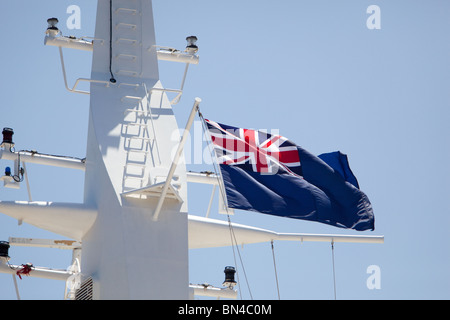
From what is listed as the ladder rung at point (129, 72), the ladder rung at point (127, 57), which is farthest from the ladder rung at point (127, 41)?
the ladder rung at point (129, 72)

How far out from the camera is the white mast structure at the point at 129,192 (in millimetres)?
20359

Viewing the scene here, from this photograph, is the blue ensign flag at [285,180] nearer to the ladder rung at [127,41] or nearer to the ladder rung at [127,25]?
the ladder rung at [127,41]

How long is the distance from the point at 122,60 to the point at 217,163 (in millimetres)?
4587

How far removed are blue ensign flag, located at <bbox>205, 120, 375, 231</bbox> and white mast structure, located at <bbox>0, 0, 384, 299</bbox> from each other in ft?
4.18

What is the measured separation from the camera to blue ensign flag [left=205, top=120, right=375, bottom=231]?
2078 cm

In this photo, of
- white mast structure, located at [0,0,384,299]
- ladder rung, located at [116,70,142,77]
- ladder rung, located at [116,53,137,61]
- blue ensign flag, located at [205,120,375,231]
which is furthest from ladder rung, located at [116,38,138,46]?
blue ensign flag, located at [205,120,375,231]

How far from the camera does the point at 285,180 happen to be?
70.6ft

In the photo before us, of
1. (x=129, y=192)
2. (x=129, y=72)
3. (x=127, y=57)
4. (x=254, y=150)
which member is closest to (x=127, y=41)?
(x=127, y=57)

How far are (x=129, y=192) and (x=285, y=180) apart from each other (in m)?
3.34

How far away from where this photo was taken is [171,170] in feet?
65.6

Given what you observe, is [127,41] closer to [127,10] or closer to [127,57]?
[127,57]

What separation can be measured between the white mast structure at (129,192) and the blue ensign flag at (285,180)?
127 centimetres
